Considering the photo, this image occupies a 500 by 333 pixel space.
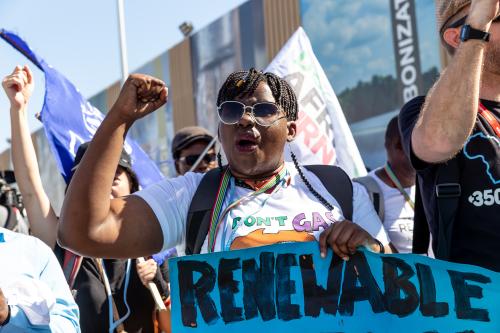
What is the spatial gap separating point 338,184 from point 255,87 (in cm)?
45

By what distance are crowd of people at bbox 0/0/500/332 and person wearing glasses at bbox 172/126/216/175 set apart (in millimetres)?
2175

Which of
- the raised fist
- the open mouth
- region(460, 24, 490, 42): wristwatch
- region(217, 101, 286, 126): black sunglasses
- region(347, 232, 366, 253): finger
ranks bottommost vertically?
region(347, 232, 366, 253): finger

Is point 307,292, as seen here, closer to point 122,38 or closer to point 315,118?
point 315,118

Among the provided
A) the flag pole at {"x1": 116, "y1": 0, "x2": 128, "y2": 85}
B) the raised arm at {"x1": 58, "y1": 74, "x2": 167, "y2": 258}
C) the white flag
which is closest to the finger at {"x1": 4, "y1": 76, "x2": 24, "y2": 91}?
the raised arm at {"x1": 58, "y1": 74, "x2": 167, "y2": 258}

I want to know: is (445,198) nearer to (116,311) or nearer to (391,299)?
(391,299)

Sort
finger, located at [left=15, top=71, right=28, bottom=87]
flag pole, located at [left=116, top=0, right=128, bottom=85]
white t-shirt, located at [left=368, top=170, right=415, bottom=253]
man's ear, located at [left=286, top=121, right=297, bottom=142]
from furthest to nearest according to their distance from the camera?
flag pole, located at [left=116, top=0, right=128, bottom=85]
white t-shirt, located at [left=368, top=170, right=415, bottom=253]
finger, located at [left=15, top=71, right=28, bottom=87]
man's ear, located at [left=286, top=121, right=297, bottom=142]

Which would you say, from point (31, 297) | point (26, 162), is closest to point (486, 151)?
point (31, 297)

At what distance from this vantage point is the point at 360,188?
261 cm

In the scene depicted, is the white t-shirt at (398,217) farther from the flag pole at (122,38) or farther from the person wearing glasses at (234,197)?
the flag pole at (122,38)

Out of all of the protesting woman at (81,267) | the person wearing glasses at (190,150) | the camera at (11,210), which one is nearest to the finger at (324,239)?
the protesting woman at (81,267)

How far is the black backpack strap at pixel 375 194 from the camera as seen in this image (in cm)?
404

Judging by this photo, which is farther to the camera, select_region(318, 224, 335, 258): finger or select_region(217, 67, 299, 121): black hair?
select_region(217, 67, 299, 121): black hair

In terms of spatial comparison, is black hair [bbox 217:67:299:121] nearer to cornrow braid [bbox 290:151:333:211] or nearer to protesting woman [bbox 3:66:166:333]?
cornrow braid [bbox 290:151:333:211]

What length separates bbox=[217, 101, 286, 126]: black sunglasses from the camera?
2510 mm
